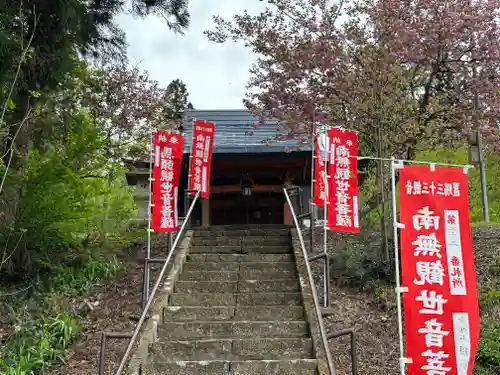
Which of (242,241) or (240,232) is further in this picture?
(240,232)

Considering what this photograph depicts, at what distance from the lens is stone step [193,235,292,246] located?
9.39 metres

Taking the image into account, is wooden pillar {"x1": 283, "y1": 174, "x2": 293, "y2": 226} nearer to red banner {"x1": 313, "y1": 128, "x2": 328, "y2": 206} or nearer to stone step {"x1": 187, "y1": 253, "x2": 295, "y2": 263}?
red banner {"x1": 313, "y1": 128, "x2": 328, "y2": 206}

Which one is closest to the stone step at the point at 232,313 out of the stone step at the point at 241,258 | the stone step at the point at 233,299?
the stone step at the point at 233,299

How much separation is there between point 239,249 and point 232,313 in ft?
8.44

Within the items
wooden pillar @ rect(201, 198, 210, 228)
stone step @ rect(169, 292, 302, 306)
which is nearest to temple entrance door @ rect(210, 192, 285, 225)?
wooden pillar @ rect(201, 198, 210, 228)

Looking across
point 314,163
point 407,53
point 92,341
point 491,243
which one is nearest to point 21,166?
point 92,341

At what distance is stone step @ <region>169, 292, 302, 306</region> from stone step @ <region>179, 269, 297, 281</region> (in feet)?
2.05

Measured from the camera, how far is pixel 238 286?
7.36 meters

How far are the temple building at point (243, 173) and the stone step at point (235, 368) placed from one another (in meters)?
6.40

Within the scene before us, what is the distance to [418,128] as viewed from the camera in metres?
8.77

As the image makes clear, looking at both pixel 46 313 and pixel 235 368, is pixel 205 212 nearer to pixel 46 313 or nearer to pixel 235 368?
pixel 46 313

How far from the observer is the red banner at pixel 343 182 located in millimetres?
7863

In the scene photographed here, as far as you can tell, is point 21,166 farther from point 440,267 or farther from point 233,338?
point 440,267

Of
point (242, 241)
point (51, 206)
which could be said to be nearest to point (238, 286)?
point (242, 241)
